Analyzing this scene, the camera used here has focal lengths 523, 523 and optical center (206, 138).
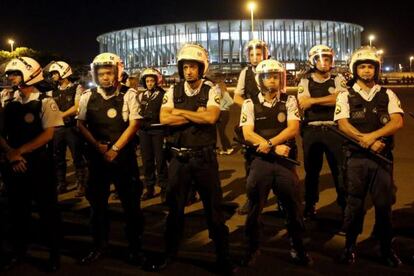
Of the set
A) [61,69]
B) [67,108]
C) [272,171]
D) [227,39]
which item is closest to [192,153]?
[272,171]

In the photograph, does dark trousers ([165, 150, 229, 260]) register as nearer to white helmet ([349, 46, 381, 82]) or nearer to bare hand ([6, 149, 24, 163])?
bare hand ([6, 149, 24, 163])

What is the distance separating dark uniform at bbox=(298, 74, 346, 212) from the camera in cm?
669

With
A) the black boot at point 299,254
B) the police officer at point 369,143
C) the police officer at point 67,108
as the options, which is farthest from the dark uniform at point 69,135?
the police officer at point 369,143

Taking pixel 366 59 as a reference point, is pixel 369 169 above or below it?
below

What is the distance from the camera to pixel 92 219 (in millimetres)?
5797

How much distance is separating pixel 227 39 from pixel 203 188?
366ft

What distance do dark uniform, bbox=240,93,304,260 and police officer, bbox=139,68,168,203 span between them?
3.08 meters

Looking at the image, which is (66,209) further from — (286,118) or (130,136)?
(286,118)

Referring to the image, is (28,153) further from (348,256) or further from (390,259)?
(390,259)

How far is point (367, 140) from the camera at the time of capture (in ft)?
17.0

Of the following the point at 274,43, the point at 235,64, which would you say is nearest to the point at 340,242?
the point at 235,64

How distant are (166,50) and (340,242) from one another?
375 ft

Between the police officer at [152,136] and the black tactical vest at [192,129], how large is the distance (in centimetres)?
288

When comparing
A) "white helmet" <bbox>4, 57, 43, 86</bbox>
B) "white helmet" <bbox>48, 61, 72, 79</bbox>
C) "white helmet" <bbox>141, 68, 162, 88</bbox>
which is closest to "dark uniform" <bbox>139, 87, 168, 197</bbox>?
"white helmet" <bbox>141, 68, 162, 88</bbox>
